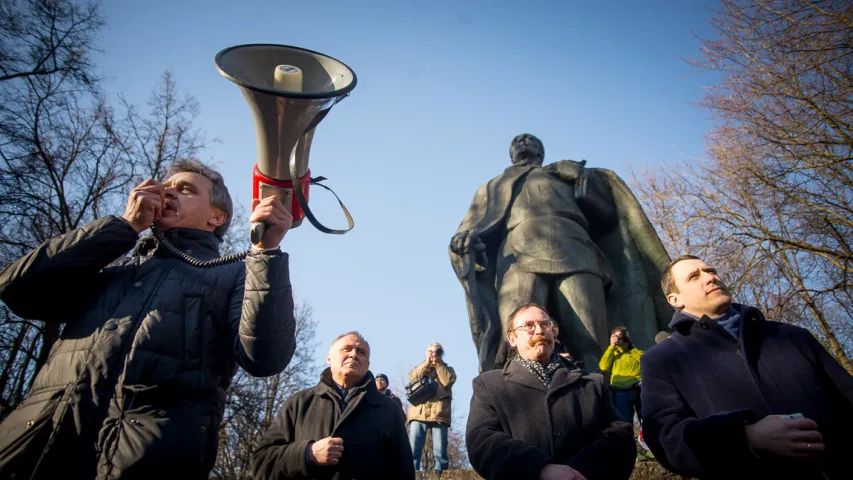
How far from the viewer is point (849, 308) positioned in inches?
420

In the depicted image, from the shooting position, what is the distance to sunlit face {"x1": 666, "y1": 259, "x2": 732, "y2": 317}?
271 centimetres

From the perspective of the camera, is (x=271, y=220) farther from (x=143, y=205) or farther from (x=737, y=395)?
(x=737, y=395)

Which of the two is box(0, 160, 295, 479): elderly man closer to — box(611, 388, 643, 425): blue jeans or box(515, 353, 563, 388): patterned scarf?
box(515, 353, 563, 388): patterned scarf

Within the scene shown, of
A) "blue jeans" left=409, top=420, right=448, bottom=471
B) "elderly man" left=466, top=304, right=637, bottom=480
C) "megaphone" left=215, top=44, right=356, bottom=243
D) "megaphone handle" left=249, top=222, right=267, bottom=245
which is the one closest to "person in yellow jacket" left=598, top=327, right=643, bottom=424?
"blue jeans" left=409, top=420, right=448, bottom=471

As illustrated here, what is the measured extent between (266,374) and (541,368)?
1500 mm

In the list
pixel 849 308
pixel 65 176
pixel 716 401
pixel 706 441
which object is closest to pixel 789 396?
pixel 716 401

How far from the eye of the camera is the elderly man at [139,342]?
71.7 inches

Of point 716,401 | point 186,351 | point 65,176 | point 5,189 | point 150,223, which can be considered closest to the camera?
point 186,351

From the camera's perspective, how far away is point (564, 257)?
578 centimetres

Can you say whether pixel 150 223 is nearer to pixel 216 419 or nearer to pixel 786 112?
pixel 216 419

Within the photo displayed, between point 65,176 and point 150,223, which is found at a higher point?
point 65,176

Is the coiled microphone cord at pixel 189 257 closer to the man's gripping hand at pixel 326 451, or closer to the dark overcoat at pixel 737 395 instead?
the man's gripping hand at pixel 326 451

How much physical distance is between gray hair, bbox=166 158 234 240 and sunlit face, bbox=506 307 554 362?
1549 millimetres

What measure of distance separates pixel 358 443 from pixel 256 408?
10873mm
